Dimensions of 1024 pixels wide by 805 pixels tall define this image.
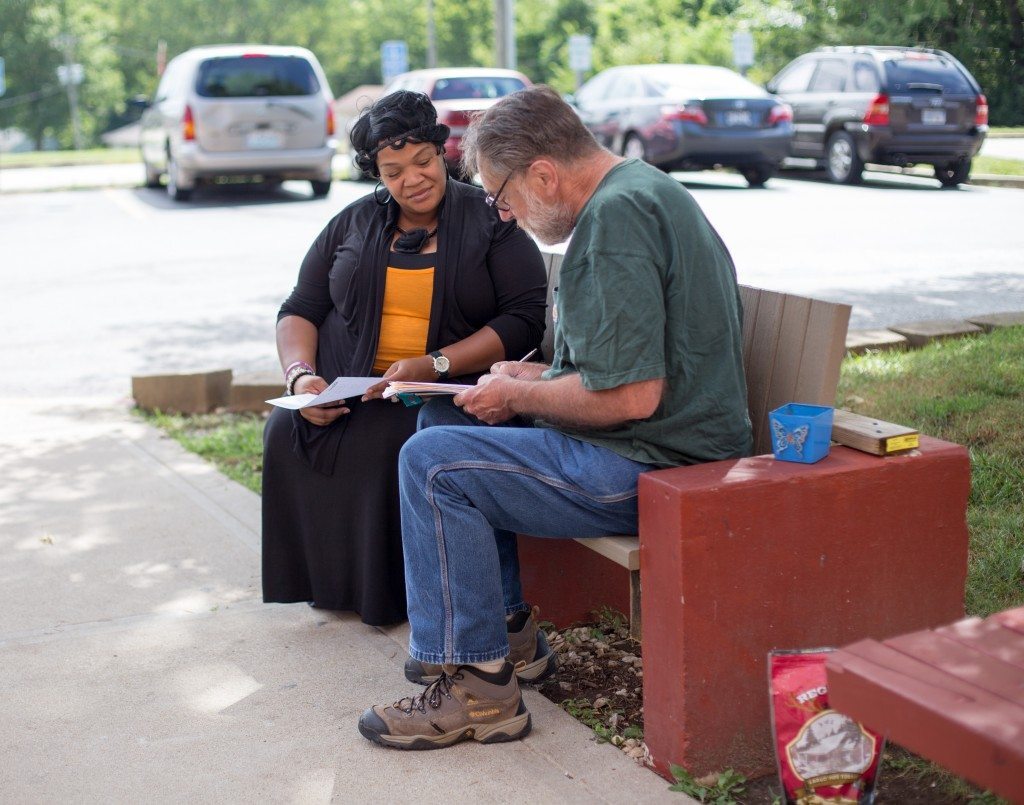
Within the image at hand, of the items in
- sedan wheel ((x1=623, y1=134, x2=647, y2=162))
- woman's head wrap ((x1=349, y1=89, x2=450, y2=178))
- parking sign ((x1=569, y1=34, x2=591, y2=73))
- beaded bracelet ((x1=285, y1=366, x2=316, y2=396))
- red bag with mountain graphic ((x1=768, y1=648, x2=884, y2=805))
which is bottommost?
red bag with mountain graphic ((x1=768, y1=648, x2=884, y2=805))

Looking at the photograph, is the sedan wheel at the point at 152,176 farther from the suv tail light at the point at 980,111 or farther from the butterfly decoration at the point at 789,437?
the butterfly decoration at the point at 789,437

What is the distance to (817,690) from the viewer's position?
2559 mm

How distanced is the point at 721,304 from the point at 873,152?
13.4m

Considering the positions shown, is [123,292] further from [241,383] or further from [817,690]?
[817,690]

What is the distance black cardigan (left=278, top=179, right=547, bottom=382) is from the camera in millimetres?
3736

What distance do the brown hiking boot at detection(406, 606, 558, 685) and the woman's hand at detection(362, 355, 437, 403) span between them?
2.33ft

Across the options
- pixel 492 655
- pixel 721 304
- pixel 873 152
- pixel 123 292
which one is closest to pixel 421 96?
pixel 721 304

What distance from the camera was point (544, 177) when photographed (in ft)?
9.34

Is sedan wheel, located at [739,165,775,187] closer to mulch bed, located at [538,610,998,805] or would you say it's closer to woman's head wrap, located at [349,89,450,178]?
woman's head wrap, located at [349,89,450,178]

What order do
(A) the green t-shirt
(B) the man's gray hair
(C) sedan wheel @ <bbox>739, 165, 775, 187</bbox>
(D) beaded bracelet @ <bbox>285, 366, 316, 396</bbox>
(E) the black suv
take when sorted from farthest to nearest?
(C) sedan wheel @ <bbox>739, 165, 775, 187</bbox>, (E) the black suv, (D) beaded bracelet @ <bbox>285, 366, 316, 396</bbox>, (B) the man's gray hair, (A) the green t-shirt

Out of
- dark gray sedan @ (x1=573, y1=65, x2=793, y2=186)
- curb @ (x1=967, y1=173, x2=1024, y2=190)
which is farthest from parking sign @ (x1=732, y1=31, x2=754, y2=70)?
curb @ (x1=967, y1=173, x2=1024, y2=190)

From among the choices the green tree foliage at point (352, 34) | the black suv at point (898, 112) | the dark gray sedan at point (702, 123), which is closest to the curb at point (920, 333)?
the black suv at point (898, 112)

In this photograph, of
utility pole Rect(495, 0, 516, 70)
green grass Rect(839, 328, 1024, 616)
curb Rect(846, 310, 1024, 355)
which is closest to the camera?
green grass Rect(839, 328, 1024, 616)

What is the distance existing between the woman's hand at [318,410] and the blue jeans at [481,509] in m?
0.73
